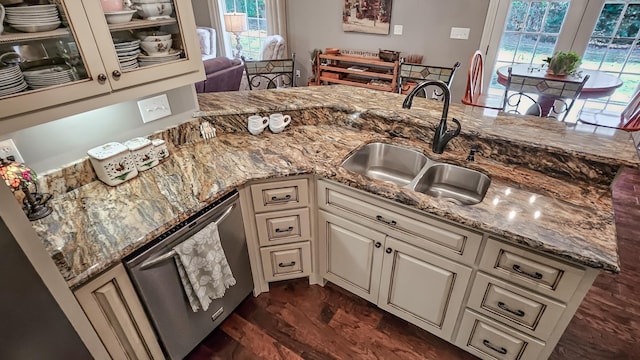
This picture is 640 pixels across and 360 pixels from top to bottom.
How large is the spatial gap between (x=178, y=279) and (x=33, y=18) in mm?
1084

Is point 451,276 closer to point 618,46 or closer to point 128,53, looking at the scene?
point 128,53

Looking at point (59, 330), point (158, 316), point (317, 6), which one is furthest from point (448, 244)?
point (317, 6)

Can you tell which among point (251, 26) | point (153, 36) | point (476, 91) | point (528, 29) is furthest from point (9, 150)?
point (251, 26)

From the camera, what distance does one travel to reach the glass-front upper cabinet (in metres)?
1.08

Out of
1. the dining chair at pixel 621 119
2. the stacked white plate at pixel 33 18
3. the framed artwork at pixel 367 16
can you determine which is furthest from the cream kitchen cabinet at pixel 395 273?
the framed artwork at pixel 367 16

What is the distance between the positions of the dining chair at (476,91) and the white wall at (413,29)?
0.75 m

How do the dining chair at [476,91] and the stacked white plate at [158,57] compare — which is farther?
the dining chair at [476,91]

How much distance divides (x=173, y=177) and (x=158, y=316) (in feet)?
2.04

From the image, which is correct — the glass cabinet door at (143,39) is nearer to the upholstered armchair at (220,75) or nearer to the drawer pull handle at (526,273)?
the drawer pull handle at (526,273)

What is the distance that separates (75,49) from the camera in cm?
118

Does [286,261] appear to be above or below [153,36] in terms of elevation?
below

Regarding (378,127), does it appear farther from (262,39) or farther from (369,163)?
(262,39)

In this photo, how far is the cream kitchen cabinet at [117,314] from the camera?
3.67 feet

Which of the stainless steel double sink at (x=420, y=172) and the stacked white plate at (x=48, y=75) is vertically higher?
Answer: the stacked white plate at (x=48, y=75)
